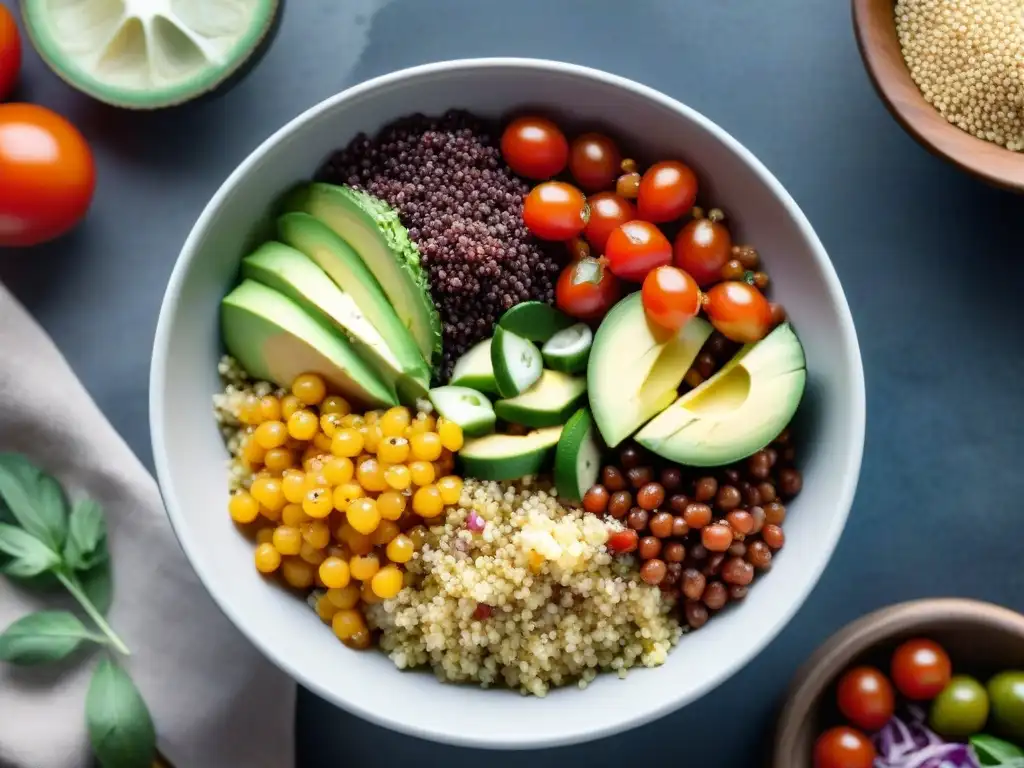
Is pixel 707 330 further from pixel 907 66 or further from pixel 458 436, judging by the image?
pixel 907 66

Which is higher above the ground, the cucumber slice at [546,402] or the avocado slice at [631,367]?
the avocado slice at [631,367]

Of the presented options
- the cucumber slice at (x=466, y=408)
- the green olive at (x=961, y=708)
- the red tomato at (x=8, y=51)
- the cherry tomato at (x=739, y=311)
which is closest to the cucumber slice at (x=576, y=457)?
the cucumber slice at (x=466, y=408)

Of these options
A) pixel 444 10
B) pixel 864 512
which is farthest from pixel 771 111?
pixel 864 512

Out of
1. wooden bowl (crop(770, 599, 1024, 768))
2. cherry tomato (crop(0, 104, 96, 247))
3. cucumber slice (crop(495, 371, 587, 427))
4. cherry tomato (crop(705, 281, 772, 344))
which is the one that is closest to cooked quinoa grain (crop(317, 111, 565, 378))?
cucumber slice (crop(495, 371, 587, 427))

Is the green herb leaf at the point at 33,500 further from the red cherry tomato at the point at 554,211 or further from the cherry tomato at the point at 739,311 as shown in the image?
the cherry tomato at the point at 739,311

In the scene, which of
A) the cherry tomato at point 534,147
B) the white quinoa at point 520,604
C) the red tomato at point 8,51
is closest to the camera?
the white quinoa at point 520,604

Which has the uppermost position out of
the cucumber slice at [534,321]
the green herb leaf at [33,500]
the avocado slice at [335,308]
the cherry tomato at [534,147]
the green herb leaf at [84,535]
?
the cherry tomato at [534,147]
